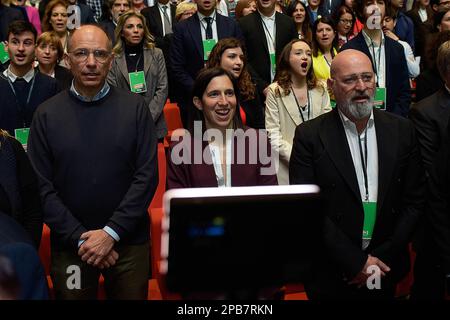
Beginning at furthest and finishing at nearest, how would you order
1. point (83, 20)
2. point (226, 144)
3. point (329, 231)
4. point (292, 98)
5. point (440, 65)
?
point (83, 20)
point (292, 98)
point (440, 65)
point (226, 144)
point (329, 231)

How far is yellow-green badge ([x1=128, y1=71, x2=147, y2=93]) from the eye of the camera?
4500mm

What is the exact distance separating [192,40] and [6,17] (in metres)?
2.00

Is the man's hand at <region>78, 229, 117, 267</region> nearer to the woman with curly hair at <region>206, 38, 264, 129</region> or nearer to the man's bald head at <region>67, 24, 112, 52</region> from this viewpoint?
the man's bald head at <region>67, 24, 112, 52</region>

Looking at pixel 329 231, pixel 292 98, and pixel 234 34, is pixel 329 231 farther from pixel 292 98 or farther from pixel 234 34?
pixel 234 34

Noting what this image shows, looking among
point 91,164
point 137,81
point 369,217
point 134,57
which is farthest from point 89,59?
point 134,57

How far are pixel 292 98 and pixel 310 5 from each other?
3.31m

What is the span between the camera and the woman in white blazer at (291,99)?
12.8 ft

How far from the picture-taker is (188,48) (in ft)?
16.1

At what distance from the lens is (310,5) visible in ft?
22.8

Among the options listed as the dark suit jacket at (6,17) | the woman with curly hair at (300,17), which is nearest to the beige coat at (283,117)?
the woman with curly hair at (300,17)

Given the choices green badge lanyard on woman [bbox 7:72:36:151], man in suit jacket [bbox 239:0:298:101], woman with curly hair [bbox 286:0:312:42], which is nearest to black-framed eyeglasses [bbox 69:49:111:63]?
green badge lanyard on woman [bbox 7:72:36:151]
